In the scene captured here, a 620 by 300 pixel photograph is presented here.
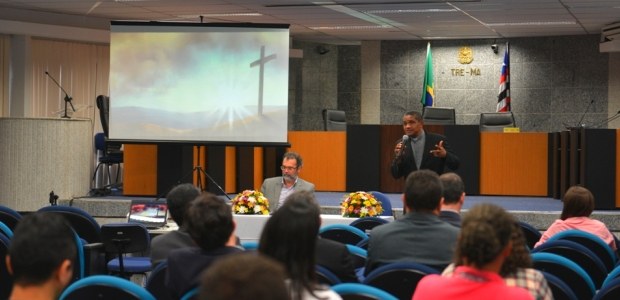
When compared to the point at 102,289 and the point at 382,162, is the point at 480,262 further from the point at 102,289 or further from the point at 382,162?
the point at 382,162

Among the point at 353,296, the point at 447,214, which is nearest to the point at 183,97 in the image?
the point at 447,214

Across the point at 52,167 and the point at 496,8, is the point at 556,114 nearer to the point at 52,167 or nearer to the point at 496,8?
the point at 496,8

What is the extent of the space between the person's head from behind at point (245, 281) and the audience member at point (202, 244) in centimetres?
199

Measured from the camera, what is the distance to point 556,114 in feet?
60.4

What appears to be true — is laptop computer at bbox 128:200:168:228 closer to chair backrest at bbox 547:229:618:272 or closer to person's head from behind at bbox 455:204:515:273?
chair backrest at bbox 547:229:618:272

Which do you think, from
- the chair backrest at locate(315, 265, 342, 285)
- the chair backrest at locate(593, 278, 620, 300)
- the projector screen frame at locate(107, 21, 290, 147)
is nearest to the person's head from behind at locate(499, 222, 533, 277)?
the chair backrest at locate(593, 278, 620, 300)

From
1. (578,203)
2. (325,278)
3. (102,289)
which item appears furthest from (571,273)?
(102,289)

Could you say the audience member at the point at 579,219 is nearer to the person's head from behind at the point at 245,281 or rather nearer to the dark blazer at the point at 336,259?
the dark blazer at the point at 336,259

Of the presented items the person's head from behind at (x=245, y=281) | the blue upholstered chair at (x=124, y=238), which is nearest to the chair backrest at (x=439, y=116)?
the blue upholstered chair at (x=124, y=238)

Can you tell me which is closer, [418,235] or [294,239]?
[294,239]

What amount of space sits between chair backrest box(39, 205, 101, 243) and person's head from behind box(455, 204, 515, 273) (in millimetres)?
3972

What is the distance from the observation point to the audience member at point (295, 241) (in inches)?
112

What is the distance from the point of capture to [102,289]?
3375mm

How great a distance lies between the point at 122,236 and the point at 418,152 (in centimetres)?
300
